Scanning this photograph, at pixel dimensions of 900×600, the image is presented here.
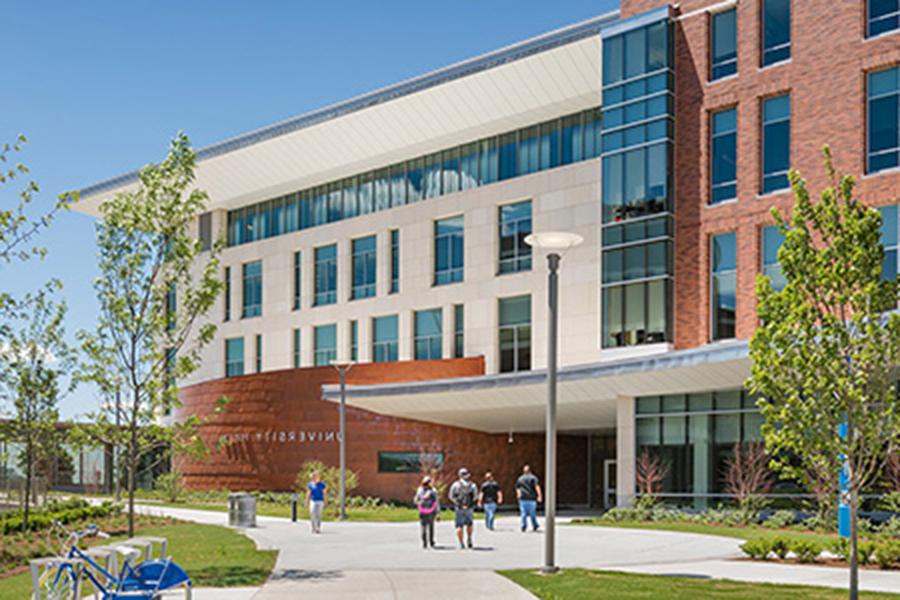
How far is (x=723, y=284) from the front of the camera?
35.3 metres

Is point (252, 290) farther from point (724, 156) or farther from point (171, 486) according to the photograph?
point (724, 156)

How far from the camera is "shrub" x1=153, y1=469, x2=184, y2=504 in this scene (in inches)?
1903

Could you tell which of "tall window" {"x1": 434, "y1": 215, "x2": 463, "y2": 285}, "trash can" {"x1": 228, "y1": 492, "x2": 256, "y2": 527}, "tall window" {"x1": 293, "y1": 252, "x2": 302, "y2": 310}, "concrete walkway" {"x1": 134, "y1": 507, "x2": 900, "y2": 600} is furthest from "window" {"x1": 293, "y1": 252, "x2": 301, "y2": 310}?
"trash can" {"x1": 228, "y1": 492, "x2": 256, "y2": 527}

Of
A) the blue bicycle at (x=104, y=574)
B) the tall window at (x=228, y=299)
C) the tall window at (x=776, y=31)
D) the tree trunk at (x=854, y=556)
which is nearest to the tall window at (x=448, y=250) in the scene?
the tall window at (x=228, y=299)

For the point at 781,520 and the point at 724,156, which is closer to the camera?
the point at 781,520

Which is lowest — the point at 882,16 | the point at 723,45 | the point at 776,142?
the point at 776,142

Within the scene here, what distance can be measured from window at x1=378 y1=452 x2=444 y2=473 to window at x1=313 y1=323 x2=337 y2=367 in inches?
345

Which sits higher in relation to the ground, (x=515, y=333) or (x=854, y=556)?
(x=515, y=333)

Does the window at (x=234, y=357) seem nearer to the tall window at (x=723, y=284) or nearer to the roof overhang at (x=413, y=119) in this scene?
the roof overhang at (x=413, y=119)

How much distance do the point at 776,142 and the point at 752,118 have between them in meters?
1.11

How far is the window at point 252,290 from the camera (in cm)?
5766

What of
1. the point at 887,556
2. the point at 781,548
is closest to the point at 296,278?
the point at 781,548

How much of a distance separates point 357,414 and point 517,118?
1362 cm

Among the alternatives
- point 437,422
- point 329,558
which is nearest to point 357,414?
point 437,422
